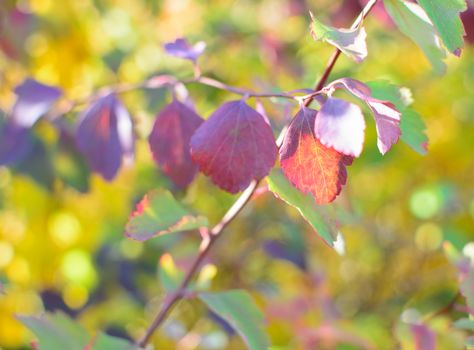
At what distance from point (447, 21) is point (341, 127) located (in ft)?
0.38

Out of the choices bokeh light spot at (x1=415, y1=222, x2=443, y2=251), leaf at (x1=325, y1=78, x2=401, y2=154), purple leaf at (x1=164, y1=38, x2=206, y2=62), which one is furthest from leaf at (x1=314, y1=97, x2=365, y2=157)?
bokeh light spot at (x1=415, y1=222, x2=443, y2=251)

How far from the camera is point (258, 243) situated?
1155mm

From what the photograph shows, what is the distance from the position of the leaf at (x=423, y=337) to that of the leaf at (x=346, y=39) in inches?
11.7

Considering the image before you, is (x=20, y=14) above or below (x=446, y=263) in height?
above

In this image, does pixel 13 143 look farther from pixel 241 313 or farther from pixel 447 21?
pixel 447 21

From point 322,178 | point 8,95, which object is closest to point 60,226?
point 8,95

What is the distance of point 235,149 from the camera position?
19.8 inches

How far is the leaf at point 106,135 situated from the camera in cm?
75

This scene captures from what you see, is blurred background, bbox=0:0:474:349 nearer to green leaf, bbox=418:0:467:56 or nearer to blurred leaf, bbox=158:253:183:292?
blurred leaf, bbox=158:253:183:292

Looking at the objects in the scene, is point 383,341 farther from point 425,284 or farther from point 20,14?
point 20,14

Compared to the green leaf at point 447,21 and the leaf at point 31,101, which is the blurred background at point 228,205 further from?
the green leaf at point 447,21

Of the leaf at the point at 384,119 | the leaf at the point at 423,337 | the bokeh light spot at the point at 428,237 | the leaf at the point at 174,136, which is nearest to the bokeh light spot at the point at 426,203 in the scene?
the bokeh light spot at the point at 428,237

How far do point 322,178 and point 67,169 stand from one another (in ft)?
1.66

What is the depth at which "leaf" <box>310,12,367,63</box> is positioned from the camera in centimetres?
46
